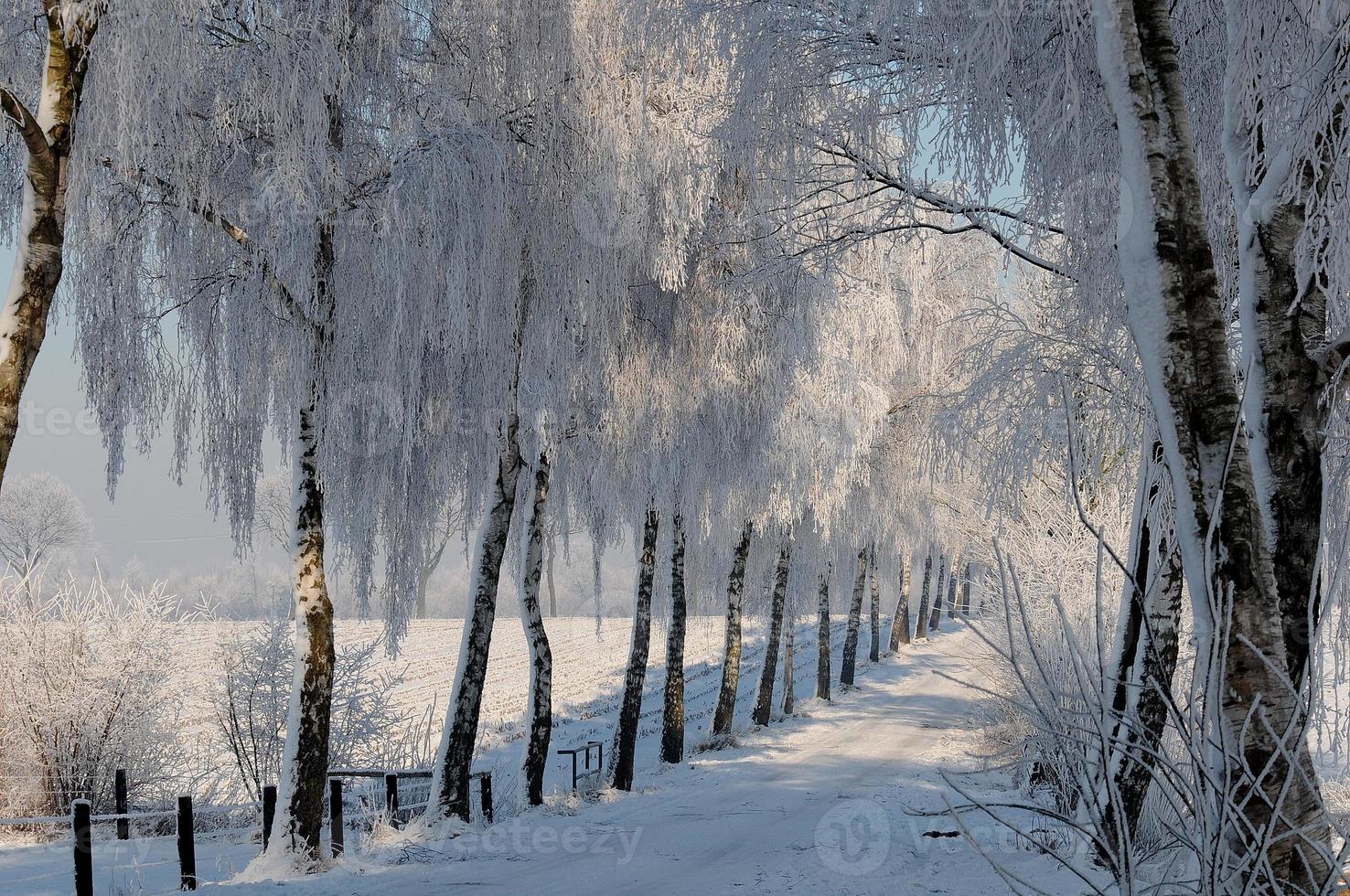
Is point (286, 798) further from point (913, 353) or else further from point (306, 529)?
point (913, 353)

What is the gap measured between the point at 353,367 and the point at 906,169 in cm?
558

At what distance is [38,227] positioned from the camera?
563 centimetres

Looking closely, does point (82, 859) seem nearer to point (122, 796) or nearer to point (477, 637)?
point (477, 637)

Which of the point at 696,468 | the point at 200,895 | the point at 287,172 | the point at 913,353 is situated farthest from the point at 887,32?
the point at 913,353

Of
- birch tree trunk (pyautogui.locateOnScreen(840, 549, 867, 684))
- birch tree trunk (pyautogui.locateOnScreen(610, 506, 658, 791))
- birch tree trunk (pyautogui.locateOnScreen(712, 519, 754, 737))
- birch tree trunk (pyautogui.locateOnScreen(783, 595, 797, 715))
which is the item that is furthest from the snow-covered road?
birch tree trunk (pyautogui.locateOnScreen(840, 549, 867, 684))

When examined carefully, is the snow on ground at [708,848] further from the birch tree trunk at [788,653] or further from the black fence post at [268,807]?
the birch tree trunk at [788,653]

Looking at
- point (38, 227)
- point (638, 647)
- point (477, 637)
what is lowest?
point (638, 647)

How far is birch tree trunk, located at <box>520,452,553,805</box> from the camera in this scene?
12.8 metres

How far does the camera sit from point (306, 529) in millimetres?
8977

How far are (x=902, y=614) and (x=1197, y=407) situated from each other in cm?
3740

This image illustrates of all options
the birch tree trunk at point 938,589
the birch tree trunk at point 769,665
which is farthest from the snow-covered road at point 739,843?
the birch tree trunk at point 938,589

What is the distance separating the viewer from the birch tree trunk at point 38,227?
18.1 feet

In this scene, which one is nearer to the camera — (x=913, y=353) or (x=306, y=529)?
(x=306, y=529)

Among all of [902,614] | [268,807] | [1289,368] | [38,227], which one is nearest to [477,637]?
[268,807]
